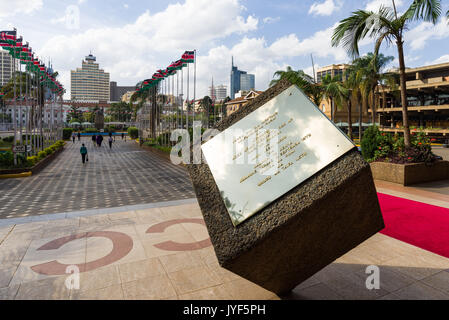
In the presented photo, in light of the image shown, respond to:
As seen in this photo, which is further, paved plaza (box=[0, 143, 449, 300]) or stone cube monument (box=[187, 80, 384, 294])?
paved plaza (box=[0, 143, 449, 300])

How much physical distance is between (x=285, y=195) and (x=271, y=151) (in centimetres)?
Result: 55

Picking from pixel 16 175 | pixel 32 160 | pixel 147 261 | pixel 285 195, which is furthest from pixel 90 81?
pixel 285 195

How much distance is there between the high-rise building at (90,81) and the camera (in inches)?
6767

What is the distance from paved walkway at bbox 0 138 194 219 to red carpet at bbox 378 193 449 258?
5764mm

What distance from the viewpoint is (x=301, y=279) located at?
3.33 metres

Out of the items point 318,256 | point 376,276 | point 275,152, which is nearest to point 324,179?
point 275,152

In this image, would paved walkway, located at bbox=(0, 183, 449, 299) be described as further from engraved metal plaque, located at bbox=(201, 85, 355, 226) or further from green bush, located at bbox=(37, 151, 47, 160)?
green bush, located at bbox=(37, 151, 47, 160)

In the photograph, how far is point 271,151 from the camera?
3.21 meters

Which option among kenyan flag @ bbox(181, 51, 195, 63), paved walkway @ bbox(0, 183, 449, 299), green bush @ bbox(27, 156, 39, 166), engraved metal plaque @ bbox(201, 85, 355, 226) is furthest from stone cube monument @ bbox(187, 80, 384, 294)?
kenyan flag @ bbox(181, 51, 195, 63)

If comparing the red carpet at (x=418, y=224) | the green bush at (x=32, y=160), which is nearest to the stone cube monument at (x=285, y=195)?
the red carpet at (x=418, y=224)

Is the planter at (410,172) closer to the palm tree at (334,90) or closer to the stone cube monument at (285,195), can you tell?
the stone cube monument at (285,195)

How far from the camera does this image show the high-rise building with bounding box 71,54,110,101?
17188cm

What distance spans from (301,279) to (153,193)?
7389 millimetres

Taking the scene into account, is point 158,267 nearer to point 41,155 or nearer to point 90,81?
point 41,155
